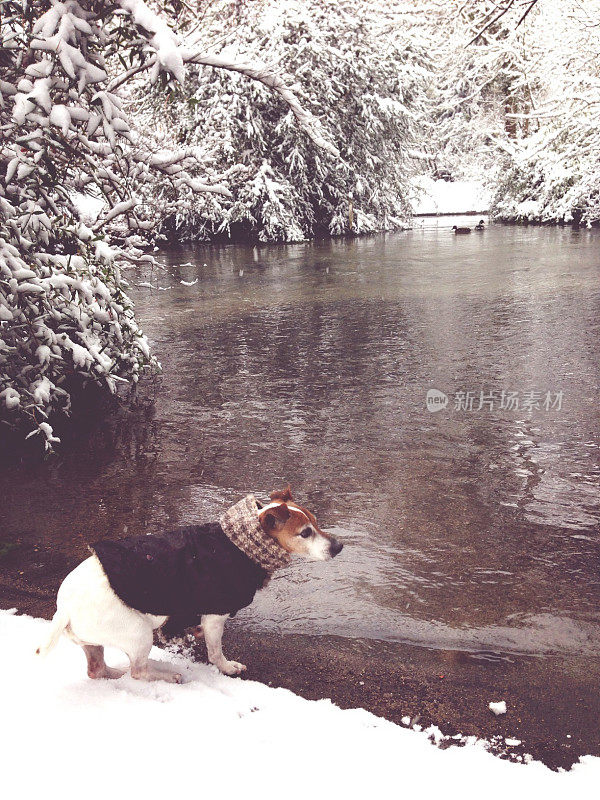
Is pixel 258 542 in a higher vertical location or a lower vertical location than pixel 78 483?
higher

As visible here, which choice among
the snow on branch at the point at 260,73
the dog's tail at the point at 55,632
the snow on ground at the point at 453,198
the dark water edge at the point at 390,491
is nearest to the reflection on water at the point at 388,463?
the dark water edge at the point at 390,491

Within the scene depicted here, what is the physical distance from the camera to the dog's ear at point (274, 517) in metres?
2.98

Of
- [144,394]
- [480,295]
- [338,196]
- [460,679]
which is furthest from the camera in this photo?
[338,196]

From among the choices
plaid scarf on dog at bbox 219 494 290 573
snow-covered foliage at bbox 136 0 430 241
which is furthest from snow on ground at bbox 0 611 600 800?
snow-covered foliage at bbox 136 0 430 241

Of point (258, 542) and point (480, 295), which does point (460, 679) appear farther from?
point (480, 295)

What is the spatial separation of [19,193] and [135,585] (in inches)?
171

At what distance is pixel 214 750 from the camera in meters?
2.58

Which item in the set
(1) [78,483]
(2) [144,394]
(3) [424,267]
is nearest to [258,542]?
(1) [78,483]

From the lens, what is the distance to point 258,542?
9.86ft

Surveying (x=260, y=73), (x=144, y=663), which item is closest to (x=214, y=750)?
(x=144, y=663)

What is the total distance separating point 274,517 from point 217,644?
0.76 meters

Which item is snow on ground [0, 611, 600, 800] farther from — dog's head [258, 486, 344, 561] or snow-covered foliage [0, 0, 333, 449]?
snow-covered foliage [0, 0, 333, 449]

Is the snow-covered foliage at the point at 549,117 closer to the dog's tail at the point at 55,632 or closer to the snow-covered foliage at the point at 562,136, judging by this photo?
the snow-covered foliage at the point at 562,136

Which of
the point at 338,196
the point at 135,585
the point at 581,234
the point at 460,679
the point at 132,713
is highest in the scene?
the point at 338,196
